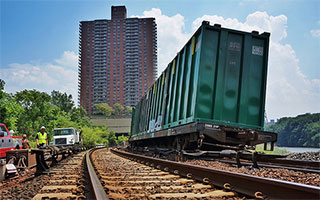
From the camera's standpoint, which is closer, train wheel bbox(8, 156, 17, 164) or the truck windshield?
train wheel bbox(8, 156, 17, 164)

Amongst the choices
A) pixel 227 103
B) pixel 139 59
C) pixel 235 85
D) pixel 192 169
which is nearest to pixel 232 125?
pixel 227 103

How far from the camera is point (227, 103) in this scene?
8.12 meters

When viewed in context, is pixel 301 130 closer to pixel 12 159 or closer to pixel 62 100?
pixel 12 159

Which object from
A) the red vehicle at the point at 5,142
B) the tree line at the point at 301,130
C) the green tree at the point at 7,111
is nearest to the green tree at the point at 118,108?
the tree line at the point at 301,130

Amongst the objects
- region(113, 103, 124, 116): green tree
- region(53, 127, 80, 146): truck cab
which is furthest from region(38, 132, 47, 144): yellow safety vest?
region(113, 103, 124, 116): green tree

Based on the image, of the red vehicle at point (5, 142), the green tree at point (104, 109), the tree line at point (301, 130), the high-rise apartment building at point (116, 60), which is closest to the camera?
the red vehicle at point (5, 142)

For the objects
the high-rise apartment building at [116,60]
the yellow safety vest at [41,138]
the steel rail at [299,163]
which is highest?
the high-rise apartment building at [116,60]

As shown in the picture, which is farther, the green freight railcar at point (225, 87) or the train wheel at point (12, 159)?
the train wheel at point (12, 159)

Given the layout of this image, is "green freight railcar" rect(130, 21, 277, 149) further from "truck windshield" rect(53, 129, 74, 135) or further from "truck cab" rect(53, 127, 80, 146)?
"truck windshield" rect(53, 129, 74, 135)

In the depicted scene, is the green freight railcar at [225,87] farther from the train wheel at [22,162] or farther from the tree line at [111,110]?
the tree line at [111,110]

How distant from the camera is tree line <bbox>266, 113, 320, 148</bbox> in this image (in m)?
30.0

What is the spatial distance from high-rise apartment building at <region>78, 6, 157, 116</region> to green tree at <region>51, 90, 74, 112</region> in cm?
3315

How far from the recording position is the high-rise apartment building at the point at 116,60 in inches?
4879

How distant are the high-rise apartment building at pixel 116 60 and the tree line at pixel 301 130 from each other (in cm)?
8955
